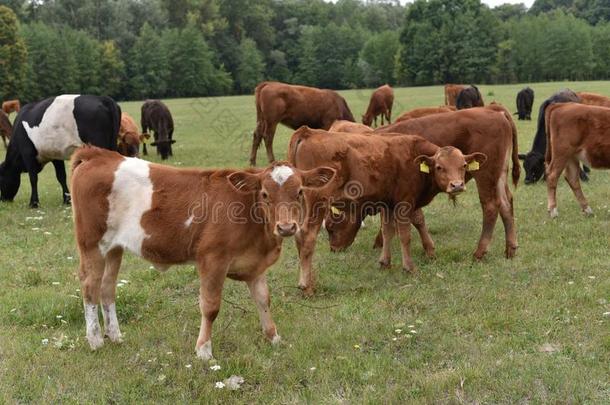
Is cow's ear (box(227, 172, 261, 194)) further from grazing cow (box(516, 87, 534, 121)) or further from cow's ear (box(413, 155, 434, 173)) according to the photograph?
grazing cow (box(516, 87, 534, 121))

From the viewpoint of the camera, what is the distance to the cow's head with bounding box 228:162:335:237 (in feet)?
16.3

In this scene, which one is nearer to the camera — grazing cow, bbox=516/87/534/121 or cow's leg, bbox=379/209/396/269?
cow's leg, bbox=379/209/396/269

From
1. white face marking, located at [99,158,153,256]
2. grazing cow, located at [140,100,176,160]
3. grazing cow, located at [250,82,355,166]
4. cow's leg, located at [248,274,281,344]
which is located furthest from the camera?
grazing cow, located at [140,100,176,160]

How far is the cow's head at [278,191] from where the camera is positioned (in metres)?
4.95

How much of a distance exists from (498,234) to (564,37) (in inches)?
3241

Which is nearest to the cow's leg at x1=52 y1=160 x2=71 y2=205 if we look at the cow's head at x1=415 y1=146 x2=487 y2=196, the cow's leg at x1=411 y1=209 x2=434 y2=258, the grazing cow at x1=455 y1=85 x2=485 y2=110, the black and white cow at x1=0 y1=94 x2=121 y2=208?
the black and white cow at x1=0 y1=94 x2=121 y2=208

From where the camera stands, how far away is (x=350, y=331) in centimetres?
578

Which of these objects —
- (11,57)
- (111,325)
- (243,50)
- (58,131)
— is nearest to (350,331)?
(111,325)

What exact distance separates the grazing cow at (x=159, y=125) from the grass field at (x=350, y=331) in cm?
979

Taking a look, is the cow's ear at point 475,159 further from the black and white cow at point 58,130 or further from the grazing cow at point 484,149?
the black and white cow at point 58,130

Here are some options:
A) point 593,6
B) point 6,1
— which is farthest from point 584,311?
point 593,6

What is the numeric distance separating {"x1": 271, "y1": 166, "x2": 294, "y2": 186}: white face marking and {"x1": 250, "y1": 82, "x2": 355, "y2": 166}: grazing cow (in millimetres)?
11140

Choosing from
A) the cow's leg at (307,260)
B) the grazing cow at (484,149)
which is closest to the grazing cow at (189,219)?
the cow's leg at (307,260)

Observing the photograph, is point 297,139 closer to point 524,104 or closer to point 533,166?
point 533,166
